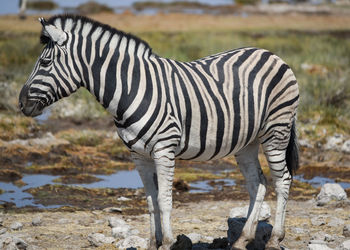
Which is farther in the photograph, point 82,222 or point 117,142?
point 117,142

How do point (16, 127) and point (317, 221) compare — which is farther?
point (16, 127)

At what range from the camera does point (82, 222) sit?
296 inches

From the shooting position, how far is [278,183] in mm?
6414

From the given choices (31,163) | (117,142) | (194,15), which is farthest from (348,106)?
(194,15)

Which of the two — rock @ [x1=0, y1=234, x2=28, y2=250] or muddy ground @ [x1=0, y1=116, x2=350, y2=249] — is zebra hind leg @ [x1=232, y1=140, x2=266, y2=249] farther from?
rock @ [x1=0, y1=234, x2=28, y2=250]

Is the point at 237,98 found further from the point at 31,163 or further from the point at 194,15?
the point at 194,15

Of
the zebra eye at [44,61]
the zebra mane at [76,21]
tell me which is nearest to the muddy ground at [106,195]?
the zebra eye at [44,61]

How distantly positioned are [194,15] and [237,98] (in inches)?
1364

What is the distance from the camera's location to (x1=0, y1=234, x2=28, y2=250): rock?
19.7ft

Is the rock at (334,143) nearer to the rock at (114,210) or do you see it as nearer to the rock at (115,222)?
the rock at (114,210)

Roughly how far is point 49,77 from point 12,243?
1.84 m

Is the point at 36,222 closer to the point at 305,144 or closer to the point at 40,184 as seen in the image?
the point at 40,184

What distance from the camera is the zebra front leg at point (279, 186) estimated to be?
6.32 m

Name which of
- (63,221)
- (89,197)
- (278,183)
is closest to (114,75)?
(278,183)
